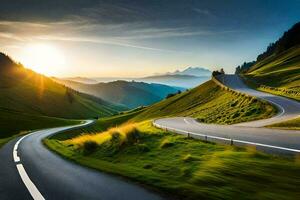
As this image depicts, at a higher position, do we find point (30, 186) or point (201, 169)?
point (201, 169)

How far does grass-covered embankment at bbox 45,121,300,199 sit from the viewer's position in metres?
9.43

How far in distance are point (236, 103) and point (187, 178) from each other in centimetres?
4899

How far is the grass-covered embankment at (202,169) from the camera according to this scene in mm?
9430

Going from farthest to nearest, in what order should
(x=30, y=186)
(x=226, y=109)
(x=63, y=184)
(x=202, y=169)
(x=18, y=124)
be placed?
(x=18, y=124) < (x=226, y=109) < (x=202, y=169) < (x=30, y=186) < (x=63, y=184)

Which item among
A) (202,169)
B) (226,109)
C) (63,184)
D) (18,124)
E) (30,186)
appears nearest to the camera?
(63,184)

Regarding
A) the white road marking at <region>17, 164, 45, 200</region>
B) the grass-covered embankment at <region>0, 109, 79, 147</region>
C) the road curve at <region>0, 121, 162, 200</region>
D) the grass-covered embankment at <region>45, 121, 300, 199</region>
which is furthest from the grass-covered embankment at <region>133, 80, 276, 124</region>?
the white road marking at <region>17, 164, 45, 200</region>

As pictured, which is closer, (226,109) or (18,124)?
(226,109)

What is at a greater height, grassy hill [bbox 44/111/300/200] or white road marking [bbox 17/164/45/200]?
grassy hill [bbox 44/111/300/200]

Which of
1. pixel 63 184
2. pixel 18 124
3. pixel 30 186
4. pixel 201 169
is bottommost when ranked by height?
pixel 18 124

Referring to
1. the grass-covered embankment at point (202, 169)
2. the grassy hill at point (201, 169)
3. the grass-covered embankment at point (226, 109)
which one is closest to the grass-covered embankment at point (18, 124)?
the grass-covered embankment at point (226, 109)

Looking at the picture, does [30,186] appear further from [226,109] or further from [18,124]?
[18,124]

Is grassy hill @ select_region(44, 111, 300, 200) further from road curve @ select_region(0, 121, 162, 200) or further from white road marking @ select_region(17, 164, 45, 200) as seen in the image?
white road marking @ select_region(17, 164, 45, 200)

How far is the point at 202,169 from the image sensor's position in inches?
475

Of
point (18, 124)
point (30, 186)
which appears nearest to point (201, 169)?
point (30, 186)
